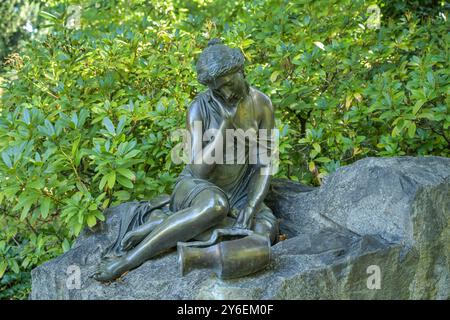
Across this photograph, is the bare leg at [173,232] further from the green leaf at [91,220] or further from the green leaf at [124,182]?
the green leaf at [124,182]

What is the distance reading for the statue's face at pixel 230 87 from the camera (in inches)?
136

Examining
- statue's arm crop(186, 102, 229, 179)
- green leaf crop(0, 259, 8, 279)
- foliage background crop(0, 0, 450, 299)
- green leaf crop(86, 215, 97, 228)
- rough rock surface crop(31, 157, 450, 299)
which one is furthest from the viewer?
green leaf crop(0, 259, 8, 279)

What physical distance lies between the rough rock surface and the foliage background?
1.80 feet

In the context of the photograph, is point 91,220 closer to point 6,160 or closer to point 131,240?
point 131,240

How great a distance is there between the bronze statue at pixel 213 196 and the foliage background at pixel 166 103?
37 centimetres

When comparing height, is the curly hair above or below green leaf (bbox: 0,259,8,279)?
above

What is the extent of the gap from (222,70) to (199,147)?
1.64 ft

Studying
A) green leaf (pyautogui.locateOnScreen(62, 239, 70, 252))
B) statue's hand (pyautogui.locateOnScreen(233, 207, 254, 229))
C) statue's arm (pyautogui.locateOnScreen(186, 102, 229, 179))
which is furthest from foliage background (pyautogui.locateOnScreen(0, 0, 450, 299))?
statue's hand (pyautogui.locateOnScreen(233, 207, 254, 229))

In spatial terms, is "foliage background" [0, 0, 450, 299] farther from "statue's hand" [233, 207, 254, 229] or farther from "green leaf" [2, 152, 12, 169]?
"statue's hand" [233, 207, 254, 229]

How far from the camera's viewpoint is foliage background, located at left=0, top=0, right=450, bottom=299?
418 centimetres

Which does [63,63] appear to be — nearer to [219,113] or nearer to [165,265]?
[219,113]

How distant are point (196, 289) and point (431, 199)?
1399mm

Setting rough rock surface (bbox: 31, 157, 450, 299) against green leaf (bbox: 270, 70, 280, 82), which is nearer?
rough rock surface (bbox: 31, 157, 450, 299)

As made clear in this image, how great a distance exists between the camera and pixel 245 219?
3.64 m
